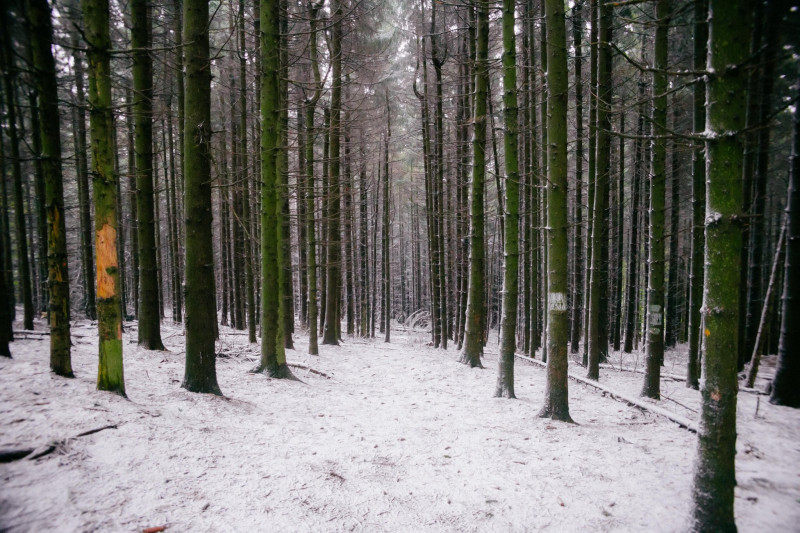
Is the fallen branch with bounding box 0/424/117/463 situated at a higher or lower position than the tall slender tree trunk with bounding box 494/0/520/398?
lower

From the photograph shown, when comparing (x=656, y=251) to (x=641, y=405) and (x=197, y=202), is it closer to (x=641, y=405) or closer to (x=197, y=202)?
(x=641, y=405)

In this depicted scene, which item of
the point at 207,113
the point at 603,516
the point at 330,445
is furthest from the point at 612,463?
the point at 207,113

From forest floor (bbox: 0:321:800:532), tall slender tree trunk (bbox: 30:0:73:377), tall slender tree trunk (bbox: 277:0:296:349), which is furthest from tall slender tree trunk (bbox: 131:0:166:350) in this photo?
tall slender tree trunk (bbox: 30:0:73:377)

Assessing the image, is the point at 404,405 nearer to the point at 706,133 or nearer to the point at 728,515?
the point at 728,515

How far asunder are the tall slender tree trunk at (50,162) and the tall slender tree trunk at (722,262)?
A: 22.1ft

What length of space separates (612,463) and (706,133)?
345cm

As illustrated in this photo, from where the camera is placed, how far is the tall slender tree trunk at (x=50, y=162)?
15.3 ft

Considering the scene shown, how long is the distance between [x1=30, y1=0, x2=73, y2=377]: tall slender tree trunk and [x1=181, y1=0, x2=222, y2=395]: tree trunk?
1.45 metres

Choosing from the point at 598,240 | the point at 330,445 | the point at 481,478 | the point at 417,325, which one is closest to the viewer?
the point at 481,478

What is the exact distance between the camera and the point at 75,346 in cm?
740

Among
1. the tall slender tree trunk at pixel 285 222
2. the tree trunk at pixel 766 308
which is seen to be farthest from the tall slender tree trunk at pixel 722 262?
the tall slender tree trunk at pixel 285 222

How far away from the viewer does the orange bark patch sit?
4.59 m

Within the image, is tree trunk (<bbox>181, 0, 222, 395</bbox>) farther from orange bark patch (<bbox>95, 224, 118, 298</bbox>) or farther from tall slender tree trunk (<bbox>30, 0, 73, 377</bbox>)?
tall slender tree trunk (<bbox>30, 0, 73, 377</bbox>)

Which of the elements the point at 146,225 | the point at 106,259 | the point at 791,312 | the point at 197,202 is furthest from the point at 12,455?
the point at 791,312
